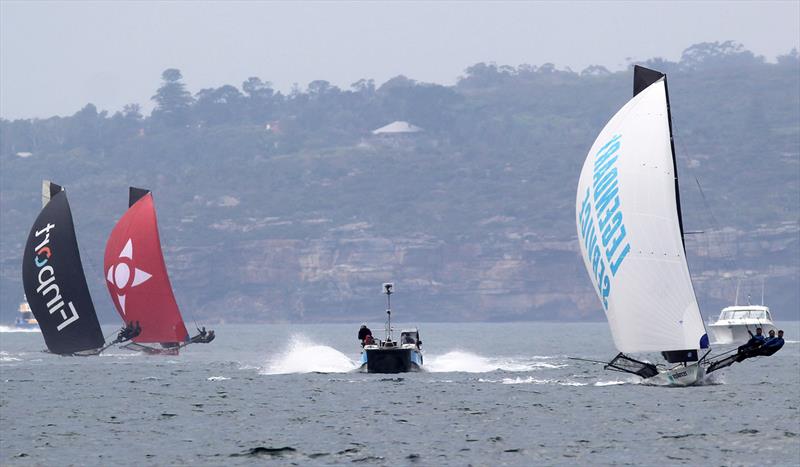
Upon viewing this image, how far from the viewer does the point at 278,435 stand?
4119 cm

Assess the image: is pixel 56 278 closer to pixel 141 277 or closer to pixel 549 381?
pixel 141 277

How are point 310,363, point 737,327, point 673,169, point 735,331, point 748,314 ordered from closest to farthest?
point 673,169 → point 310,363 → point 737,327 → point 735,331 → point 748,314

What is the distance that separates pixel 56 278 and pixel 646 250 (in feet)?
107

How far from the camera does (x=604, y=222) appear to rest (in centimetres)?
4775

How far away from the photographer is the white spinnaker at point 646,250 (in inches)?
1850


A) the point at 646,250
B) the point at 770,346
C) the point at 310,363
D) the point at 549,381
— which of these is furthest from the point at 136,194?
the point at 770,346

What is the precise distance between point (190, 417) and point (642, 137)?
47.7 ft

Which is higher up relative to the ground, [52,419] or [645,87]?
[645,87]

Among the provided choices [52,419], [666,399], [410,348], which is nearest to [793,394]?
[666,399]

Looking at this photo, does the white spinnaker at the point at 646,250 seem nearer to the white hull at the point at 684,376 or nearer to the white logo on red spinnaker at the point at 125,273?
the white hull at the point at 684,376

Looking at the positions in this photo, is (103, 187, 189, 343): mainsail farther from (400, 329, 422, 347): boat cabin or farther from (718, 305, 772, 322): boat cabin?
(718, 305, 772, 322): boat cabin

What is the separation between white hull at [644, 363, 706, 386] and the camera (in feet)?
162

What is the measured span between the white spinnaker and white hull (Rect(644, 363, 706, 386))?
2.09 meters

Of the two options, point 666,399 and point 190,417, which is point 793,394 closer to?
point 666,399
